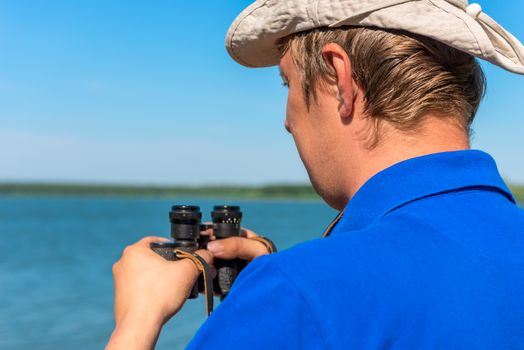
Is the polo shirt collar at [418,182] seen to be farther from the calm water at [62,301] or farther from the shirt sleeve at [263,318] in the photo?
the calm water at [62,301]

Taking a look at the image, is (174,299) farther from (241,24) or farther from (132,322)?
(241,24)

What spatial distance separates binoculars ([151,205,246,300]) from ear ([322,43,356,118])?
110 centimetres

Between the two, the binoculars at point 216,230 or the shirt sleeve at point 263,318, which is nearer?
the shirt sleeve at point 263,318

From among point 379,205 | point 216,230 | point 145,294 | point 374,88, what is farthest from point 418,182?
point 216,230

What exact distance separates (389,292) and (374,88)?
477 millimetres

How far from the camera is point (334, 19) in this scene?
4.62 ft

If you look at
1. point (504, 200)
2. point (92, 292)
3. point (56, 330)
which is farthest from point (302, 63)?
point (92, 292)

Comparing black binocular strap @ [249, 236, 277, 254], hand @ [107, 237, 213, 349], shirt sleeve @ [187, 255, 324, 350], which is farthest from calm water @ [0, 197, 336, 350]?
shirt sleeve @ [187, 255, 324, 350]

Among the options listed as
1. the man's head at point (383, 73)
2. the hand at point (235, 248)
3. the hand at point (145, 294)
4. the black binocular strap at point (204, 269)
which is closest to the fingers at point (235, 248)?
the hand at point (235, 248)

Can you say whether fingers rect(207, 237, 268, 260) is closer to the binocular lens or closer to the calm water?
the binocular lens

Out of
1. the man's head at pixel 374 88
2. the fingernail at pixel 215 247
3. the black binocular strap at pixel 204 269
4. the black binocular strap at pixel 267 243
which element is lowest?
the black binocular strap at pixel 267 243

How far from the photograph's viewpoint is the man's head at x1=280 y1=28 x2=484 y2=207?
1.40 m

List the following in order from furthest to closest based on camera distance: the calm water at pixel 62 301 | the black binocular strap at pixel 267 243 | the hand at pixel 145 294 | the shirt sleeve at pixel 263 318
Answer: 1. the calm water at pixel 62 301
2. the black binocular strap at pixel 267 243
3. the hand at pixel 145 294
4. the shirt sleeve at pixel 263 318

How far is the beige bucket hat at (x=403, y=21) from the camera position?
53.7 inches
